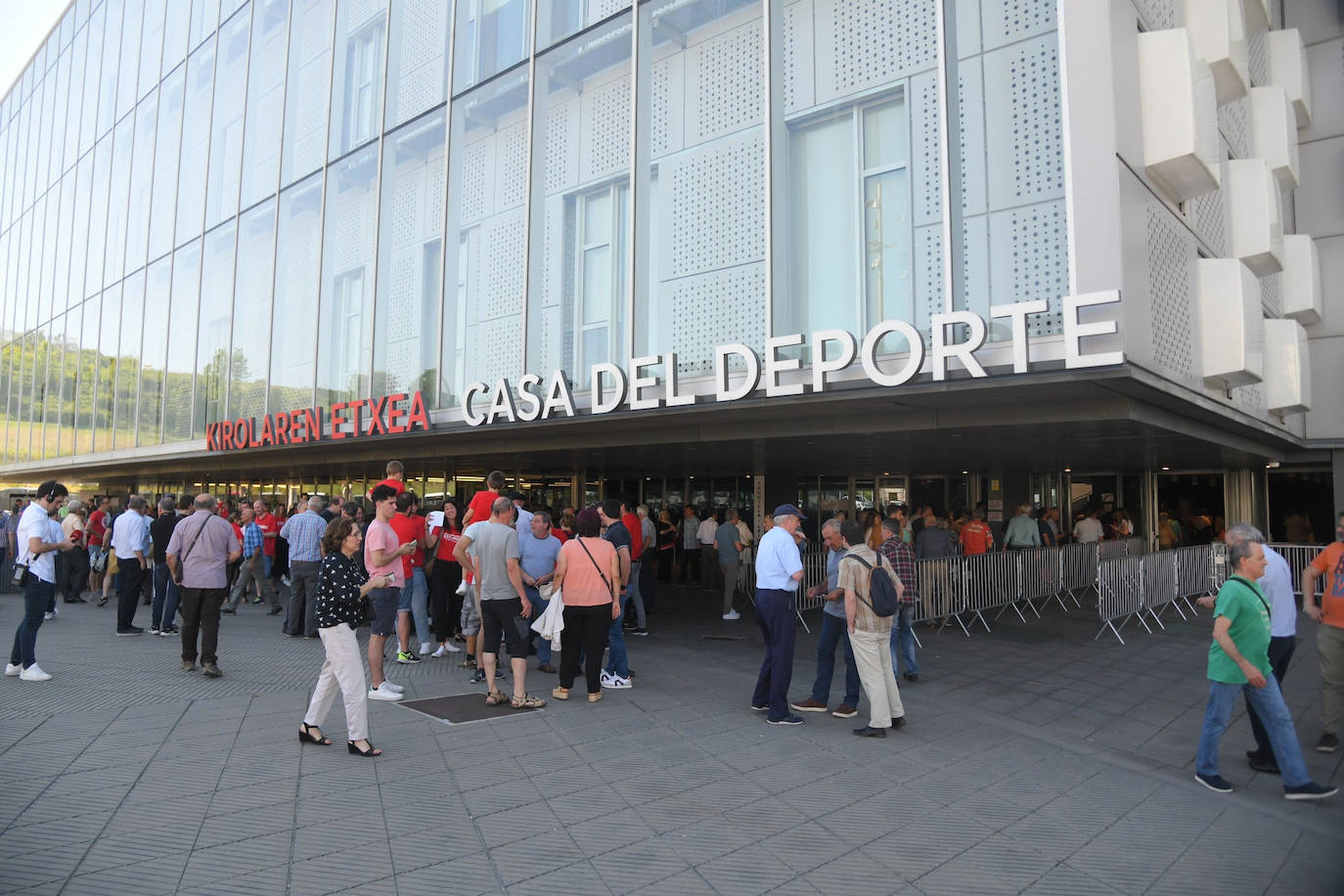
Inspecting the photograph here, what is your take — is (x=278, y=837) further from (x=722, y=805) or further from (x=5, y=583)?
(x=5, y=583)

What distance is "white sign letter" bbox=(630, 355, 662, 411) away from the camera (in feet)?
35.1

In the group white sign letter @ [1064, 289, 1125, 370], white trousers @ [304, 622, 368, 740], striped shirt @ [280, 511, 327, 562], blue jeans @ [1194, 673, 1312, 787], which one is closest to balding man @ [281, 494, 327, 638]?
striped shirt @ [280, 511, 327, 562]

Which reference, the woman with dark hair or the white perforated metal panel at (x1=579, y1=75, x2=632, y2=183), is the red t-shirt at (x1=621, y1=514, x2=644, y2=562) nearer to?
the woman with dark hair

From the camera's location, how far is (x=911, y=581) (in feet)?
26.3

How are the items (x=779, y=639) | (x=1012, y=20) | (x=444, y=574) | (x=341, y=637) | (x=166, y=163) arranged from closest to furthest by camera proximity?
(x=341, y=637) < (x=779, y=639) < (x=1012, y=20) < (x=444, y=574) < (x=166, y=163)

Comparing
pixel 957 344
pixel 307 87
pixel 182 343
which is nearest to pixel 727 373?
pixel 957 344

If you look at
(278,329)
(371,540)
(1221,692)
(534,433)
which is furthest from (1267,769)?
(278,329)

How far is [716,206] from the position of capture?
11.0 meters

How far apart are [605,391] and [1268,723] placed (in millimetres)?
8051

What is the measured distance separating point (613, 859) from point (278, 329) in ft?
57.7

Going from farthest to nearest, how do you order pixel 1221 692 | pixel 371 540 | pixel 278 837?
pixel 371 540, pixel 1221 692, pixel 278 837

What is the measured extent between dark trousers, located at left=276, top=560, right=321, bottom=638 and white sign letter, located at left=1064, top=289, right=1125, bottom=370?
8.79 metres

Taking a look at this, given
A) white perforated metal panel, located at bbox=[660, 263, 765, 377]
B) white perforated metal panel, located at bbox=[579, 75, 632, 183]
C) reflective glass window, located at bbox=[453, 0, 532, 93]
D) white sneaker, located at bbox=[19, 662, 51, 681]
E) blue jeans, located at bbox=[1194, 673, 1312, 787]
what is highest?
reflective glass window, located at bbox=[453, 0, 532, 93]

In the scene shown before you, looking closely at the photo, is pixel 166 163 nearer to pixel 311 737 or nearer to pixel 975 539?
pixel 311 737
